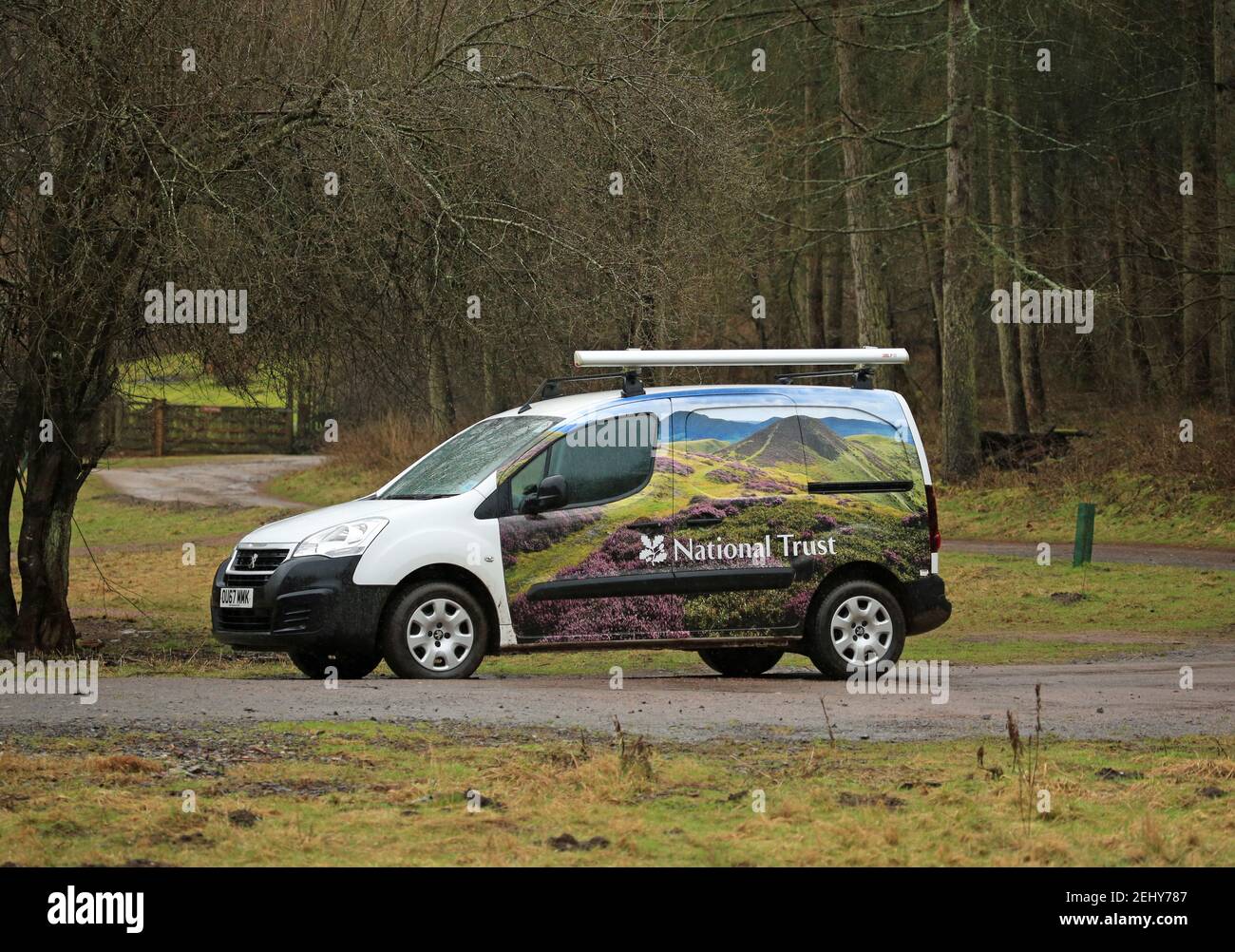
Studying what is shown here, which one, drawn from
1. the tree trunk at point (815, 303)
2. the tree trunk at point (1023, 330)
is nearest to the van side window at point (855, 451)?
the tree trunk at point (1023, 330)

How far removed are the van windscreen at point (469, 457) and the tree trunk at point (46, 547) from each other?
4.20 metres

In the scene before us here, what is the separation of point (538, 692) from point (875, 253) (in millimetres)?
24993

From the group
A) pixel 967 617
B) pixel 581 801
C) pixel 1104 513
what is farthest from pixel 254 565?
pixel 1104 513

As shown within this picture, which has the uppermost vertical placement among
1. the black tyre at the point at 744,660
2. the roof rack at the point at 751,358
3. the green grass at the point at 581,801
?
the roof rack at the point at 751,358

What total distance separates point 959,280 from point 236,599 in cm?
2294

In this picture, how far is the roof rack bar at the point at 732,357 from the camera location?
12.4 metres

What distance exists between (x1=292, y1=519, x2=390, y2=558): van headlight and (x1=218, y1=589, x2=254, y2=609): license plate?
1.51 ft

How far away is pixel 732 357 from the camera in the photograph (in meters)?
12.6

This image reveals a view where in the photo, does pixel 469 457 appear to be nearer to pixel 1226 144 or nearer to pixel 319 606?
pixel 319 606

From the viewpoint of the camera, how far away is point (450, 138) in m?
13.7

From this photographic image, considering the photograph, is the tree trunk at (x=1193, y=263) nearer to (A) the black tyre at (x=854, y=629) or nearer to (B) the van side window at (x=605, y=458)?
(A) the black tyre at (x=854, y=629)

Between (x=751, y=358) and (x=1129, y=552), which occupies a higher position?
(x=751, y=358)

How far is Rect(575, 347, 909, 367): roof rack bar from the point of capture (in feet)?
40.8
